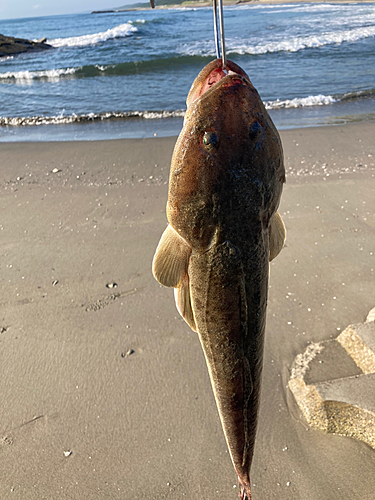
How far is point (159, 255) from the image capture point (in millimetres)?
1805

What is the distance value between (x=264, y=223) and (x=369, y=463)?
8.37ft

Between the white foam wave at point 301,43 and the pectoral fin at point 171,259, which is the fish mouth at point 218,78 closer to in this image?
the pectoral fin at point 171,259

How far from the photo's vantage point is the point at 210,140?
5.24ft

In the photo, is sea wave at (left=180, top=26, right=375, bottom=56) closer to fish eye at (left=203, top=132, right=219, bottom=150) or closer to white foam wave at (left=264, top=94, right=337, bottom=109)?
white foam wave at (left=264, top=94, right=337, bottom=109)

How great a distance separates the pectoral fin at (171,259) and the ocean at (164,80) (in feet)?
30.9

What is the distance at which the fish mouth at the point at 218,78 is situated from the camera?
1646mm

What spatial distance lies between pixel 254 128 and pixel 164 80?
18031 millimetres

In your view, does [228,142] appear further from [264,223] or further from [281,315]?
[281,315]

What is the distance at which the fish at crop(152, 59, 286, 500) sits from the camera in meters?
1.61

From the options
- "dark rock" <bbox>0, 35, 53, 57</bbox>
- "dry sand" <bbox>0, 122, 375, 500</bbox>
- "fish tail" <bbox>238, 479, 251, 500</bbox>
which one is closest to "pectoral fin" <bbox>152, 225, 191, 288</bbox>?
"fish tail" <bbox>238, 479, 251, 500</bbox>

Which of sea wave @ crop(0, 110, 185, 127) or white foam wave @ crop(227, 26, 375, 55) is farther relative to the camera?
white foam wave @ crop(227, 26, 375, 55)

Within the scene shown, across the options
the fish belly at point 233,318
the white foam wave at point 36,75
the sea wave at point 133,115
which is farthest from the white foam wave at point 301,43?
the fish belly at point 233,318

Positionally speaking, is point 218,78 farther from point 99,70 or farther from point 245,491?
point 99,70

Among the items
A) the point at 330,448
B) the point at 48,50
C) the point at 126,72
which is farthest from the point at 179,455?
the point at 48,50
